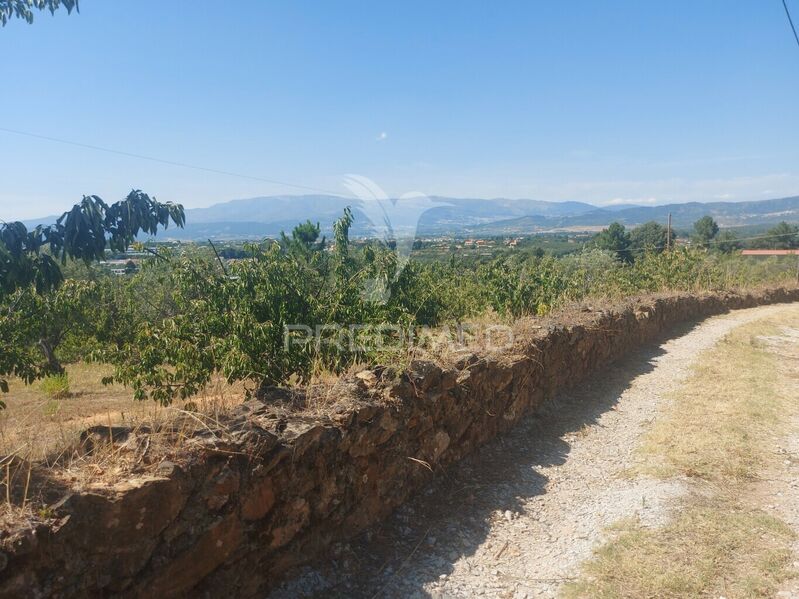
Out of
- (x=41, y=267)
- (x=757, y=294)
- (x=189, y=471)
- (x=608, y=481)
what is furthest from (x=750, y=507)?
(x=757, y=294)

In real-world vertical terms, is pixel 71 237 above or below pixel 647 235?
above

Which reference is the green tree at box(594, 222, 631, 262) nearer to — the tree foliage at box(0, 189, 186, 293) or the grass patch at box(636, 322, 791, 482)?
the grass patch at box(636, 322, 791, 482)

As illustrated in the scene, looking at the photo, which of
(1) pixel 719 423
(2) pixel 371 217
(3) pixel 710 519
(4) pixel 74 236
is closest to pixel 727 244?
(1) pixel 719 423

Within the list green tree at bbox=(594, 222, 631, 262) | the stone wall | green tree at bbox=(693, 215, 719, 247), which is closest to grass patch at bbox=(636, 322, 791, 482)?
the stone wall

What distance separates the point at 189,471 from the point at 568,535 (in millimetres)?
3148

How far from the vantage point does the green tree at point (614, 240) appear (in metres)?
41.5

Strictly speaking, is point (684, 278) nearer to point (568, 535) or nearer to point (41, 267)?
point (568, 535)

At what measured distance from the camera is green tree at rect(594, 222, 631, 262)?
4146 centimetres

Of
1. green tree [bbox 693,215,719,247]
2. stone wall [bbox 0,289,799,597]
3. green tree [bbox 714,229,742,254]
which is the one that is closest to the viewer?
stone wall [bbox 0,289,799,597]

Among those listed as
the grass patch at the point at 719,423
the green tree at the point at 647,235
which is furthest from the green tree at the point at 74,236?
the green tree at the point at 647,235

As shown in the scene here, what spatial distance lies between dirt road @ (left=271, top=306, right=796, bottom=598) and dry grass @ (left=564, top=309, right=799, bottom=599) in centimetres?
20

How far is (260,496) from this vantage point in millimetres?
3449

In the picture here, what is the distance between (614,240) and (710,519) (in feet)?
136

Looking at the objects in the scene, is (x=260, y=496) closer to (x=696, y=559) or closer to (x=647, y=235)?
(x=696, y=559)
